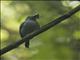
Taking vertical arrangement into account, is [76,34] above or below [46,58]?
above

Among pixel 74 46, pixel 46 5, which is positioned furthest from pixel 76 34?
pixel 46 5

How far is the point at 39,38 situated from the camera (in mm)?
3957

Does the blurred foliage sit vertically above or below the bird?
below

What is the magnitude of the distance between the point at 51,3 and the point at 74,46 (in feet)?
1.40

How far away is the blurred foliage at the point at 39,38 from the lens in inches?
145

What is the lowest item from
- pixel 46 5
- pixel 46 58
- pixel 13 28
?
pixel 46 58

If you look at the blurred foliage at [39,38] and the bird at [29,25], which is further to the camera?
the blurred foliage at [39,38]

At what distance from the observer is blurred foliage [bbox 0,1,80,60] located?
369 cm

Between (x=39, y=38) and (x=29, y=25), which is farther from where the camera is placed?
(x=39, y=38)

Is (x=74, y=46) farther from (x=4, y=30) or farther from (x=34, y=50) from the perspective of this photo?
(x=4, y=30)

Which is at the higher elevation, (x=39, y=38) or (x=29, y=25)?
(x=29, y=25)

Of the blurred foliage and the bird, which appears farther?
the blurred foliage

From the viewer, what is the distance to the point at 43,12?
3.85 meters

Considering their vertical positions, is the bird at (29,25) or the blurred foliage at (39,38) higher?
the bird at (29,25)
